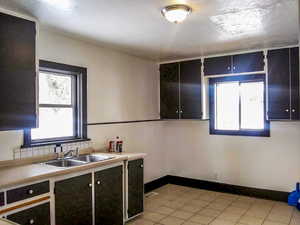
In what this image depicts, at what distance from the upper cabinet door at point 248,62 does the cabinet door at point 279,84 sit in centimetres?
13

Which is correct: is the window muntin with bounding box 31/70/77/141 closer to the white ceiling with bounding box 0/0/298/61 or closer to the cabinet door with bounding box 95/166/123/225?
the white ceiling with bounding box 0/0/298/61

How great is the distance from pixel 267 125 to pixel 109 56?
8.66 feet

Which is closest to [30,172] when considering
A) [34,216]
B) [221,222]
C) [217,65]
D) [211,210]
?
[34,216]

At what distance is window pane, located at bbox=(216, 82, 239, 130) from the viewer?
445cm

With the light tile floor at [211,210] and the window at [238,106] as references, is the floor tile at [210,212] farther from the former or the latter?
the window at [238,106]

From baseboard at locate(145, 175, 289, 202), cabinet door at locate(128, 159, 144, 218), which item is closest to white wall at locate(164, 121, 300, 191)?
baseboard at locate(145, 175, 289, 202)

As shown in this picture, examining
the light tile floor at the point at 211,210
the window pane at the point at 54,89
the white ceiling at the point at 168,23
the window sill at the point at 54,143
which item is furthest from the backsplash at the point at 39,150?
the white ceiling at the point at 168,23

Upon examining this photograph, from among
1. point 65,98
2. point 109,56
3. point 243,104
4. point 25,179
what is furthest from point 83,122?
point 243,104

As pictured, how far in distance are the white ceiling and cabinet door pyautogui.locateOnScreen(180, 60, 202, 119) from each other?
0.57 metres

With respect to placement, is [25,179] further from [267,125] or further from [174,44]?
[267,125]

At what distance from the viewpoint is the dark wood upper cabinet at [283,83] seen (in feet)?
12.1

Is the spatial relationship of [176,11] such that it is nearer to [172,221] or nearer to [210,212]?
[172,221]

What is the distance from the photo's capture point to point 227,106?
453 centimetres

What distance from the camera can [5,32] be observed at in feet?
7.57
